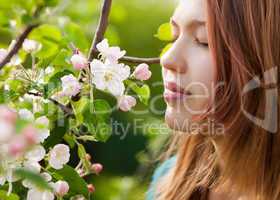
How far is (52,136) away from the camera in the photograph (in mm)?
867

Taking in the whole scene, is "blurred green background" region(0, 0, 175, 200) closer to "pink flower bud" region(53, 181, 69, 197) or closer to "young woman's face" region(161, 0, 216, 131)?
"young woman's face" region(161, 0, 216, 131)

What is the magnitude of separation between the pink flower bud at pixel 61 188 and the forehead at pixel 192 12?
1.13ft

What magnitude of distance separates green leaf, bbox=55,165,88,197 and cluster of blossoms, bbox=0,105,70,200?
20 mm

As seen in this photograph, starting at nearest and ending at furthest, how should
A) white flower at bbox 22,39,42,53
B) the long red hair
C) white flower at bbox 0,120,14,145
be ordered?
1. white flower at bbox 0,120,14,145
2. the long red hair
3. white flower at bbox 22,39,42,53

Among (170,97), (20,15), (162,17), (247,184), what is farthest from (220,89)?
(162,17)

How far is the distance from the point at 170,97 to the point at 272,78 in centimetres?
18

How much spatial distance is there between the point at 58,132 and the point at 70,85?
87 millimetres

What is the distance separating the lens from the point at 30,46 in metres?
1.05

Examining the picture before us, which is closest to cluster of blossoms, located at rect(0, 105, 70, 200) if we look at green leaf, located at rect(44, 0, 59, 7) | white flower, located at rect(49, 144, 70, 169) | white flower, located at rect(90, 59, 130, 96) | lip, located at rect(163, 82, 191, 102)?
white flower, located at rect(49, 144, 70, 169)

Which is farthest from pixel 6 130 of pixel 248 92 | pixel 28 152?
pixel 248 92

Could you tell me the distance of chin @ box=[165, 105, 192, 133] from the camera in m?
0.97

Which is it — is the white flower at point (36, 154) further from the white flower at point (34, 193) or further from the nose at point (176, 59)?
the nose at point (176, 59)

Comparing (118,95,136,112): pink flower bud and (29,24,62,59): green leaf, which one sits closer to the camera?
(118,95,136,112): pink flower bud

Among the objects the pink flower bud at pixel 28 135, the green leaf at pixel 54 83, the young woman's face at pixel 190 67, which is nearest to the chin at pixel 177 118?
the young woman's face at pixel 190 67
